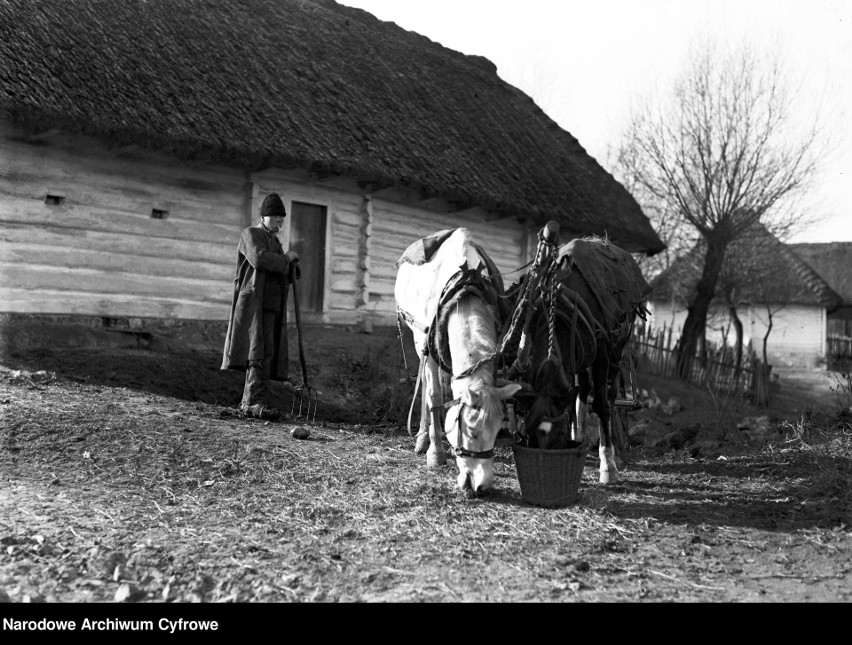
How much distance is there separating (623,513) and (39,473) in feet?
12.2

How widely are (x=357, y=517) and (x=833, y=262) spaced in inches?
1494

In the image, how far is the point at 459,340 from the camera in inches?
211

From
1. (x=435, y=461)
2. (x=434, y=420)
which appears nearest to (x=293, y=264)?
(x=434, y=420)

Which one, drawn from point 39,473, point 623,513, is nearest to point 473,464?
point 623,513

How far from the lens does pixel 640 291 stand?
6922 mm

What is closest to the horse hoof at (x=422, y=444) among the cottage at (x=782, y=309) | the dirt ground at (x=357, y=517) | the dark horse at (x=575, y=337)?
the dirt ground at (x=357, y=517)

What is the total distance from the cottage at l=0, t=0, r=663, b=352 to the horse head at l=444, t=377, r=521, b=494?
6.32 m

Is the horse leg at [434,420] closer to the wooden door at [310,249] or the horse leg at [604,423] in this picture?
the horse leg at [604,423]

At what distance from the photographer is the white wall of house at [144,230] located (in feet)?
32.0

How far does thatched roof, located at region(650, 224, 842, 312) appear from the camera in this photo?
72.6ft

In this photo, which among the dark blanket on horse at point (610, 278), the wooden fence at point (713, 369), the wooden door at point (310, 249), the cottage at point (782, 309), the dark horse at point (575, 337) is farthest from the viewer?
the cottage at point (782, 309)

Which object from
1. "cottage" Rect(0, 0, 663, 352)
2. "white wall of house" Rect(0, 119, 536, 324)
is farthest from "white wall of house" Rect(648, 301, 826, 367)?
"white wall of house" Rect(0, 119, 536, 324)

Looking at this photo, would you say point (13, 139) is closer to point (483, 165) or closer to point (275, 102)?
point (275, 102)

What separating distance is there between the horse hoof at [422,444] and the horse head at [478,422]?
186 centimetres
